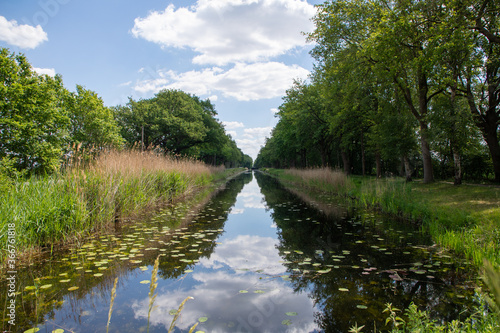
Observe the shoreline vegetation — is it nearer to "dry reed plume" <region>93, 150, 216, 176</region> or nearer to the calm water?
the calm water

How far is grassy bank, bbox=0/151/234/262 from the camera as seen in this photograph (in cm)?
490

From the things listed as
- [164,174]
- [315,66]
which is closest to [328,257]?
[164,174]

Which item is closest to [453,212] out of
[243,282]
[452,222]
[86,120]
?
[452,222]

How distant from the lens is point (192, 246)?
6.19 meters

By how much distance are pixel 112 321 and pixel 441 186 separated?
1499cm

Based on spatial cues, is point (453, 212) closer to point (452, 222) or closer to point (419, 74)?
point (452, 222)

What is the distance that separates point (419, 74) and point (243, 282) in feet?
49.3

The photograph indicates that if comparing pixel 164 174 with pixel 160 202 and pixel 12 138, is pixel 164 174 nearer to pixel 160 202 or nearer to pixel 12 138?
pixel 160 202

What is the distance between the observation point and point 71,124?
86.3ft

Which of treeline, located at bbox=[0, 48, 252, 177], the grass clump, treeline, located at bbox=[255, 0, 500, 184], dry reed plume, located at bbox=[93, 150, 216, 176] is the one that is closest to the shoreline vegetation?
the grass clump

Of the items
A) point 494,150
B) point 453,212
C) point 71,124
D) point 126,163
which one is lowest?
point 453,212

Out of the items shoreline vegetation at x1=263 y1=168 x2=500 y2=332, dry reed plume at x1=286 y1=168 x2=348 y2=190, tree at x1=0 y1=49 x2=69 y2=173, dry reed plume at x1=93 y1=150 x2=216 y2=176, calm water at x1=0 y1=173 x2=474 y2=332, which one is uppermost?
tree at x1=0 y1=49 x2=69 y2=173

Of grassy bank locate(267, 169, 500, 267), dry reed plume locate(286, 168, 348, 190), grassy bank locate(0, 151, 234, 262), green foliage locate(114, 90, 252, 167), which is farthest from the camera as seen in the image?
green foliage locate(114, 90, 252, 167)

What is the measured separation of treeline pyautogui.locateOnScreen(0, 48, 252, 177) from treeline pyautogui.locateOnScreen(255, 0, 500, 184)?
11.9 metres
